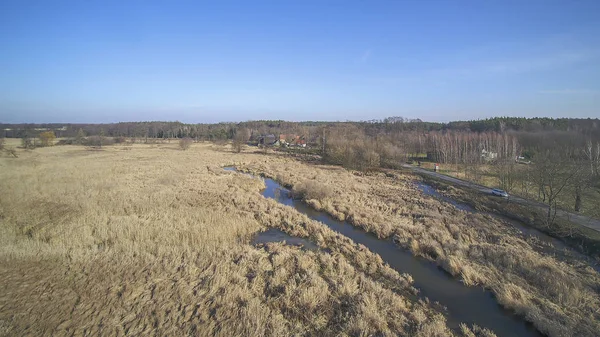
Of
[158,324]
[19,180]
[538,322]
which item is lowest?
[538,322]

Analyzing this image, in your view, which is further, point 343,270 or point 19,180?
point 19,180

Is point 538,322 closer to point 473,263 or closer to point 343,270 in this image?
point 473,263

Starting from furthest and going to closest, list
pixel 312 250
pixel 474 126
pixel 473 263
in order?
pixel 474 126
pixel 312 250
pixel 473 263

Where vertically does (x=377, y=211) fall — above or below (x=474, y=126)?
below

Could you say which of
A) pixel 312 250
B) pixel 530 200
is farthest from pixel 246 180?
pixel 530 200

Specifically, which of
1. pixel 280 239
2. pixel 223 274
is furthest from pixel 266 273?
pixel 280 239

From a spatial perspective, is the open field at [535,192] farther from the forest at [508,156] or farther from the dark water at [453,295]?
the dark water at [453,295]
